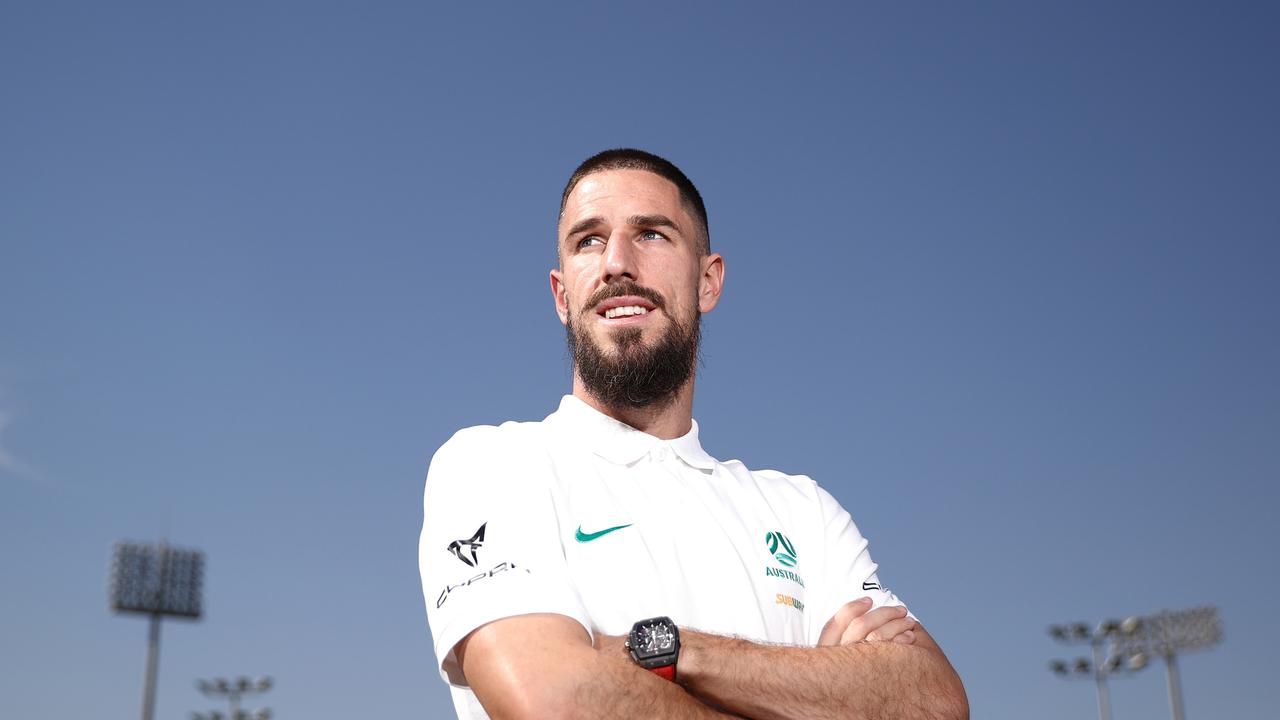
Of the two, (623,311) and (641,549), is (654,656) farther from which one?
(623,311)

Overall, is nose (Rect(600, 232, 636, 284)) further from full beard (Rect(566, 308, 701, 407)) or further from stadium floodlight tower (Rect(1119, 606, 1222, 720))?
stadium floodlight tower (Rect(1119, 606, 1222, 720))

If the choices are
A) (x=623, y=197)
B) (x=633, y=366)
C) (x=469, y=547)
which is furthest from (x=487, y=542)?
(x=623, y=197)

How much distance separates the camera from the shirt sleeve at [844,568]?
464cm

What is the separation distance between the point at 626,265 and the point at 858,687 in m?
1.76

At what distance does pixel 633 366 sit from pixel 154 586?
6354 cm

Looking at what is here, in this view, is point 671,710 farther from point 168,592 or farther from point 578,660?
point 168,592

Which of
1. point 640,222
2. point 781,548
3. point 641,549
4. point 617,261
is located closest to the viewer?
point 641,549

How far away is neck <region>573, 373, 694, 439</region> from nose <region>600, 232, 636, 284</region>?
0.45m

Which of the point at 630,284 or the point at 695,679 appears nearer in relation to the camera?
the point at 695,679

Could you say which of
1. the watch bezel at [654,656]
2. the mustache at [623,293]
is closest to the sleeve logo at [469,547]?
the watch bezel at [654,656]

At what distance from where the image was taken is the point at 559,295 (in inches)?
206

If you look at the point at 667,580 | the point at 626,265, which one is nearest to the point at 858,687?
the point at 667,580

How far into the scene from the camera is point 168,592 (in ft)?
205

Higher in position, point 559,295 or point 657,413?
point 559,295
